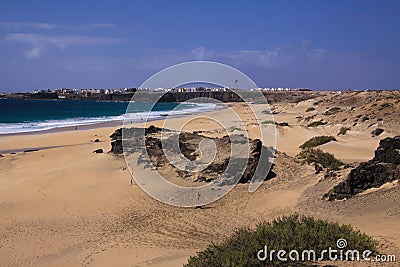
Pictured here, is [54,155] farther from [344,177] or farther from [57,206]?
[344,177]

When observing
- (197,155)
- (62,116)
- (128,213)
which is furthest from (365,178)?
(62,116)

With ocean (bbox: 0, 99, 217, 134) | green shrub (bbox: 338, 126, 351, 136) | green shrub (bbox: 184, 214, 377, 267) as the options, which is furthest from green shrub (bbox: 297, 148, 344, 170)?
ocean (bbox: 0, 99, 217, 134)

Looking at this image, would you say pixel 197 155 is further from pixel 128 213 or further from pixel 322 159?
pixel 128 213

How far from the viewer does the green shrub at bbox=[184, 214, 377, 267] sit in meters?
5.60

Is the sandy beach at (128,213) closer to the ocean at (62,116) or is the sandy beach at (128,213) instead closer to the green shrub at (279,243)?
the green shrub at (279,243)

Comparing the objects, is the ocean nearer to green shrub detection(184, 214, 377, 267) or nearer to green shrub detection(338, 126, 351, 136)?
green shrub detection(338, 126, 351, 136)

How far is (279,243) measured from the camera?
19.9 ft

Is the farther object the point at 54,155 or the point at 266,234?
the point at 54,155

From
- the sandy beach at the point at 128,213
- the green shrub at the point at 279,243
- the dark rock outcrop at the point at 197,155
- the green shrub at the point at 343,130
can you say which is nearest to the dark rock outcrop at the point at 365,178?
the sandy beach at the point at 128,213

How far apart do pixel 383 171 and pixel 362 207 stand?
78.6 inches

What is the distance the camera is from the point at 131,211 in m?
11.4

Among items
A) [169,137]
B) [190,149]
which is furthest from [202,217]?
[169,137]

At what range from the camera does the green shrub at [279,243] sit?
18.4 feet

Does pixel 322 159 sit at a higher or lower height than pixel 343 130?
lower
